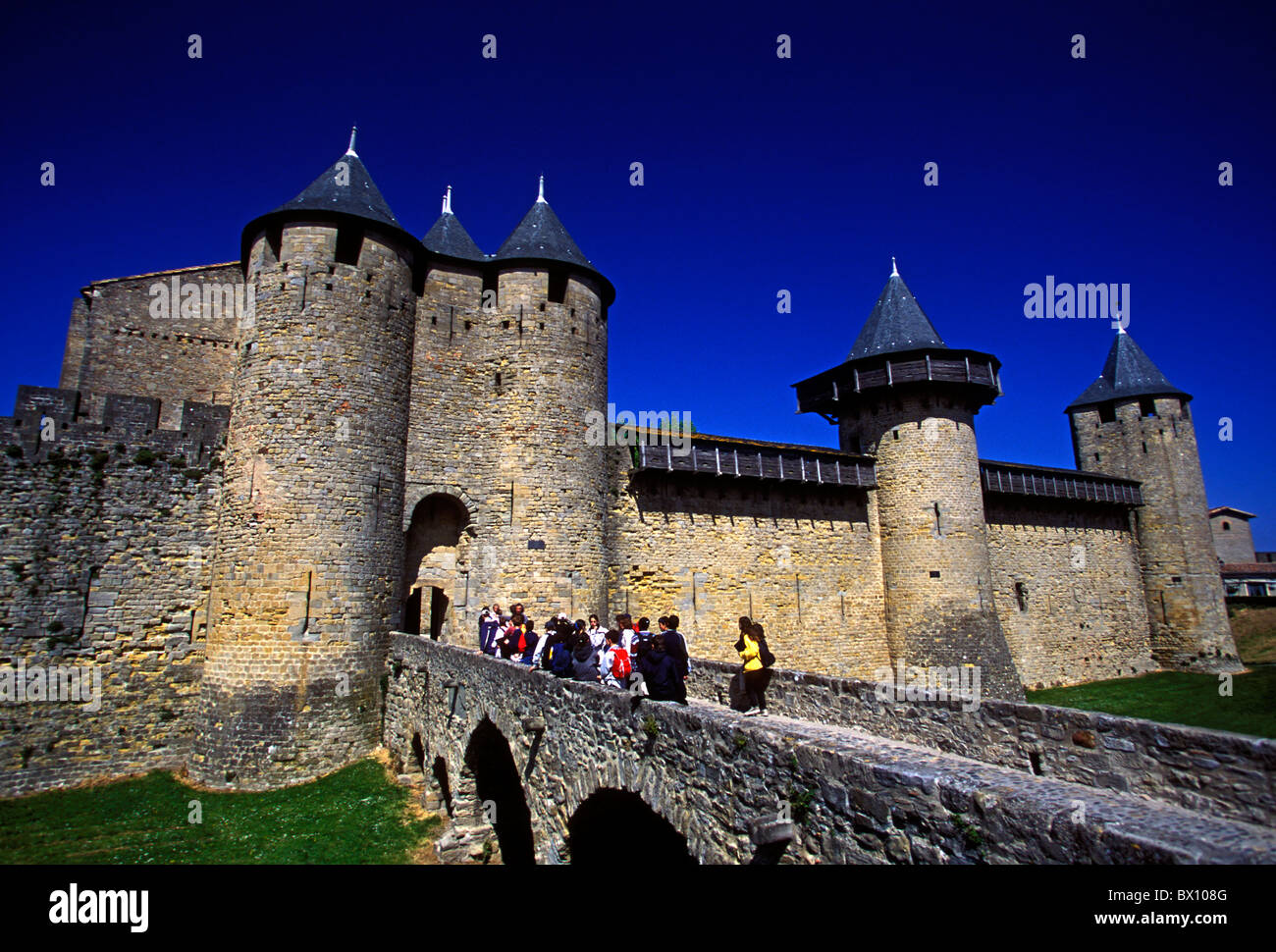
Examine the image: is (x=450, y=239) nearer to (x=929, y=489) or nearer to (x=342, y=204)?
(x=342, y=204)

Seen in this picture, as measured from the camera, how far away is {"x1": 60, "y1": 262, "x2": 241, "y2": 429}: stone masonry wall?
16.6 m

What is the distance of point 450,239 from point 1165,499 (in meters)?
30.5

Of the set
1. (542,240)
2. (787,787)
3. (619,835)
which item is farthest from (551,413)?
(787,787)

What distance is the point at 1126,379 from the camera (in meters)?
29.5

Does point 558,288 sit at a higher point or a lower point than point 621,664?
higher

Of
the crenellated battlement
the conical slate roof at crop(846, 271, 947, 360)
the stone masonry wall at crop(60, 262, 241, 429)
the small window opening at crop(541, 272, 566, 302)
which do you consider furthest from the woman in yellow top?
the conical slate roof at crop(846, 271, 947, 360)

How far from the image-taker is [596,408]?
Answer: 17.5m

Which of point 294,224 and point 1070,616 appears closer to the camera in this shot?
point 294,224

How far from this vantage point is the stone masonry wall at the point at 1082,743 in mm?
4645

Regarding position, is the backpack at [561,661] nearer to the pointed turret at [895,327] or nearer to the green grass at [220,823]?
the green grass at [220,823]

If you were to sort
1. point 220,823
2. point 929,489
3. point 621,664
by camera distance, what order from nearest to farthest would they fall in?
1. point 621,664
2. point 220,823
3. point 929,489

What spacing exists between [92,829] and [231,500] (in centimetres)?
604
